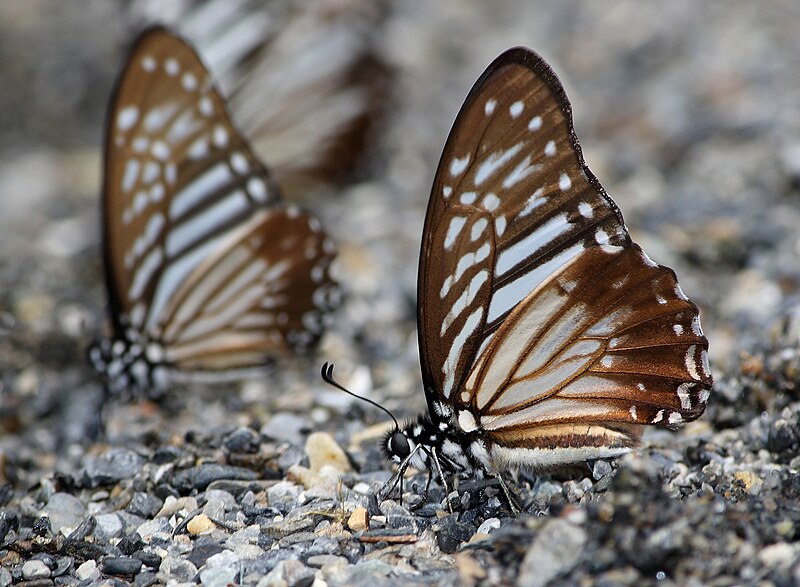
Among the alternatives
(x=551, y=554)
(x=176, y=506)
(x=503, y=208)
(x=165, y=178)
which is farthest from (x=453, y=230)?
(x=165, y=178)

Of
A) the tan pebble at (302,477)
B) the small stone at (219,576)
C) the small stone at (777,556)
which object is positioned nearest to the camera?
the small stone at (777,556)

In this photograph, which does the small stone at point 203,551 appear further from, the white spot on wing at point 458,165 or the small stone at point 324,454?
the white spot on wing at point 458,165

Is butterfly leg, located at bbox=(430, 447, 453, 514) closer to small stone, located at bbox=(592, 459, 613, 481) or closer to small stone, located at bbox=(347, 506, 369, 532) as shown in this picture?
small stone, located at bbox=(347, 506, 369, 532)

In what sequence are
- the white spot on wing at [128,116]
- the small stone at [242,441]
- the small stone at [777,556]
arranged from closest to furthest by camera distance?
the small stone at [777,556] → the small stone at [242,441] → the white spot on wing at [128,116]

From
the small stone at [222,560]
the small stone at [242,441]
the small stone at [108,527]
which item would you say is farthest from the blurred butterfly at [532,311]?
the small stone at [108,527]

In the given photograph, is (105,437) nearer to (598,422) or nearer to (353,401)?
(353,401)

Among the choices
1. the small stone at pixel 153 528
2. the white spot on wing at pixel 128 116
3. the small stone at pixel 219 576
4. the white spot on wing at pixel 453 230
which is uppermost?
the white spot on wing at pixel 128 116
